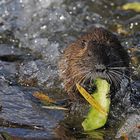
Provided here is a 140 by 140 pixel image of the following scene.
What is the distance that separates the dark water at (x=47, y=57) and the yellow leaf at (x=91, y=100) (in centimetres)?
21

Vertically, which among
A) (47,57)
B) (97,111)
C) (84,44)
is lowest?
(47,57)

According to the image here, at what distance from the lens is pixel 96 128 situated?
5.55 meters

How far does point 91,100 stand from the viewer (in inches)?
224

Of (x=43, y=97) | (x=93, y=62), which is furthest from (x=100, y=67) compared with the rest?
(x=43, y=97)

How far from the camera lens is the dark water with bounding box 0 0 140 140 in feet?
18.3

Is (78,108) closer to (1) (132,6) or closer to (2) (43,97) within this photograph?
(2) (43,97)

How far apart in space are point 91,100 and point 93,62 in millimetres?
387

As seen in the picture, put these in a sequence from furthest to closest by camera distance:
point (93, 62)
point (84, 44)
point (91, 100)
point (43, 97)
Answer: point (43, 97), point (84, 44), point (91, 100), point (93, 62)

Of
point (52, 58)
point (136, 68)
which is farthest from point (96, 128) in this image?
point (52, 58)

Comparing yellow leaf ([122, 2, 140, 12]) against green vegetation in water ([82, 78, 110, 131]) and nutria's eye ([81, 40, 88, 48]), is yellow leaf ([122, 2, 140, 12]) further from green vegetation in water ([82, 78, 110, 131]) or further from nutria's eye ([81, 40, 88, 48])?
green vegetation in water ([82, 78, 110, 131])

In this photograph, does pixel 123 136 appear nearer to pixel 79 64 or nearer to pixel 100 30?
pixel 79 64

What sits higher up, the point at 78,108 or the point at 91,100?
the point at 91,100

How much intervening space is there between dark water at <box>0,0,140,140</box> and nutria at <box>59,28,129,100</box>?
29 cm

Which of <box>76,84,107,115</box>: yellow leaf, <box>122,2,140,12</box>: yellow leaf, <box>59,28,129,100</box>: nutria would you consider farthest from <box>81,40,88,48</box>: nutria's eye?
<box>122,2,140,12</box>: yellow leaf
